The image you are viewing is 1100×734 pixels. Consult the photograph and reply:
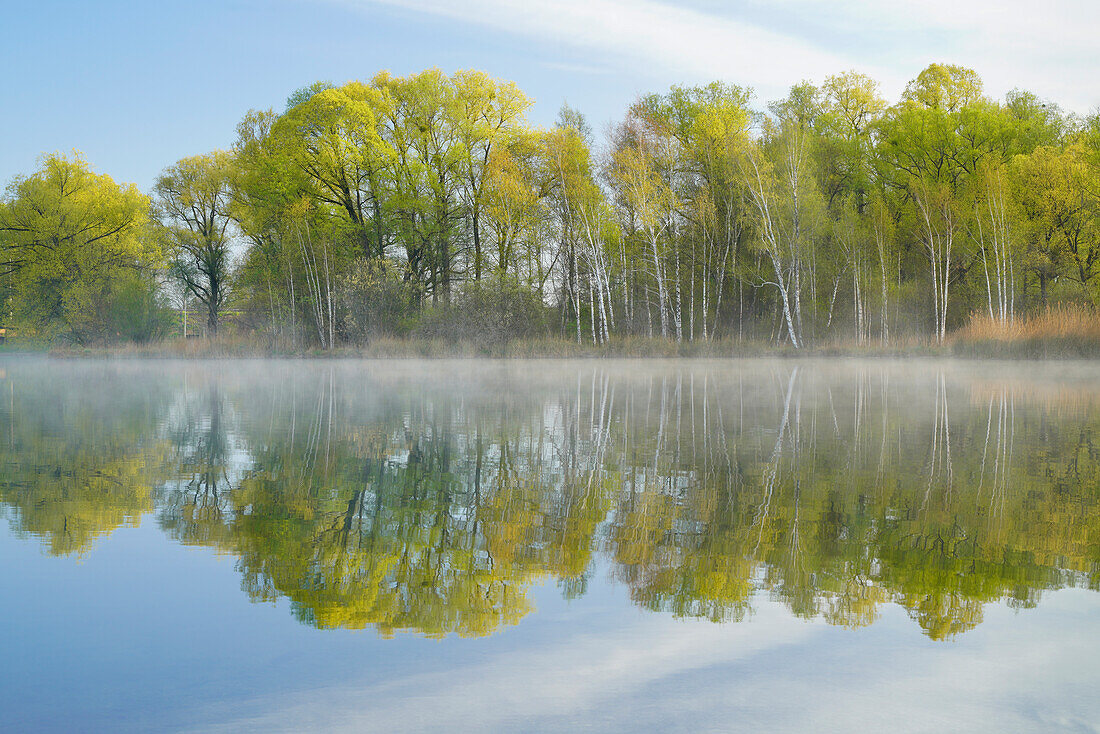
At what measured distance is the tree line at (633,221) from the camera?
122 feet

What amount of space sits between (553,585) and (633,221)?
119ft

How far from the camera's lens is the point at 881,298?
41.8 m

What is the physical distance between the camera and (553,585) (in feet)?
13.3

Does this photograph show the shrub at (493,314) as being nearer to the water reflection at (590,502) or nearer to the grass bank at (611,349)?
the grass bank at (611,349)

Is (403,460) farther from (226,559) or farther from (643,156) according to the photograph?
(643,156)

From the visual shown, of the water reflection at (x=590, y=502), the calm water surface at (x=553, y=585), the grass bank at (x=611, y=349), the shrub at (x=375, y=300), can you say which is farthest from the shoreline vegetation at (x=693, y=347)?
the calm water surface at (x=553, y=585)

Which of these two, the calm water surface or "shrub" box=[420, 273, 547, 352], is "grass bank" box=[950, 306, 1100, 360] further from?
the calm water surface

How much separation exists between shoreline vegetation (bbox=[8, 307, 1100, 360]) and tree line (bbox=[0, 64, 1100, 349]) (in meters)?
0.97

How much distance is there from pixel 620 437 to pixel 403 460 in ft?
9.07

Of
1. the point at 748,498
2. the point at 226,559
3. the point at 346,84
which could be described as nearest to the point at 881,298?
the point at 346,84

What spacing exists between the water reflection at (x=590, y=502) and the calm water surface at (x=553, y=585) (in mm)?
32

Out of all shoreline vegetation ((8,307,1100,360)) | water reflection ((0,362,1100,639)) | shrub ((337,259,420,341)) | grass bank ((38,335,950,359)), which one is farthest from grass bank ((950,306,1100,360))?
shrub ((337,259,420,341))

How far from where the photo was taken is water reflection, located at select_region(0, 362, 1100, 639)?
13.1 ft

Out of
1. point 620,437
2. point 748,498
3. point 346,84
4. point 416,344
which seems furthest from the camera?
point 346,84
